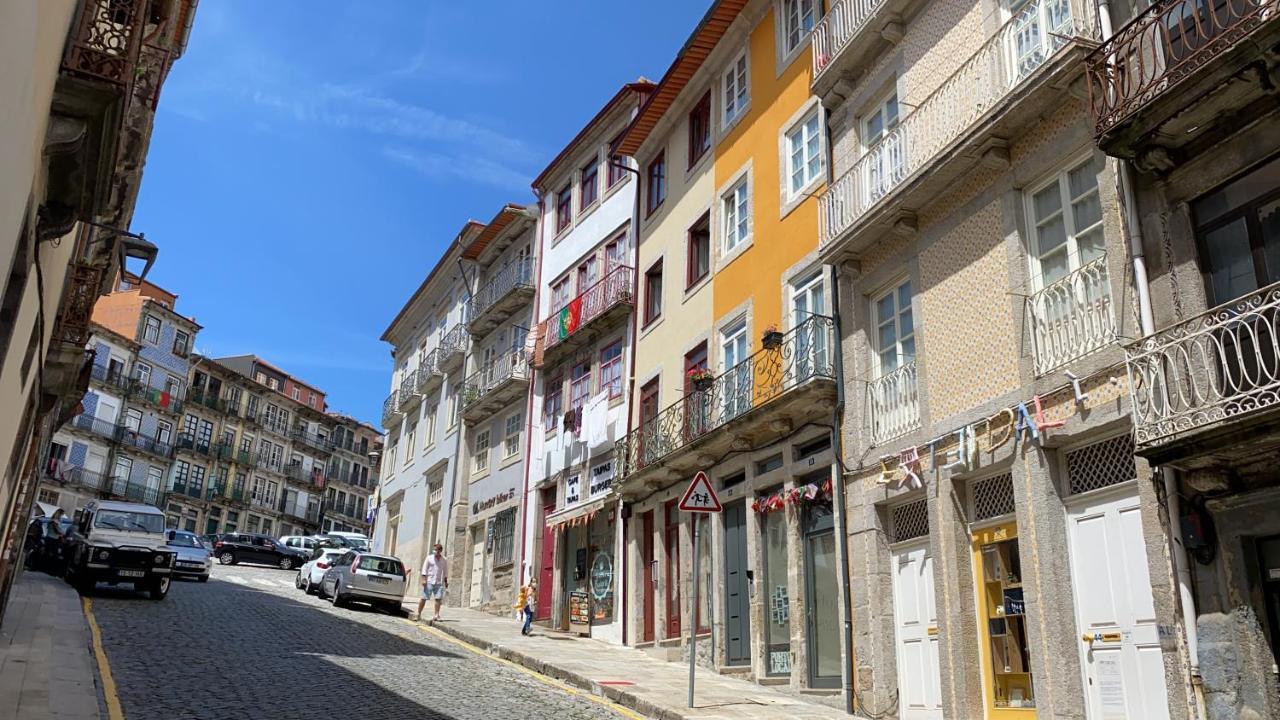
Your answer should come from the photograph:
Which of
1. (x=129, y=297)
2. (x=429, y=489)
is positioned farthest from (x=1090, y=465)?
(x=129, y=297)

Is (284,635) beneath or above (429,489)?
beneath

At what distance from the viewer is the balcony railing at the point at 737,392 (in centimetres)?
1500

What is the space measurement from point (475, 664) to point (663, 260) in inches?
399

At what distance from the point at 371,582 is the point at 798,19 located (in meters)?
15.2

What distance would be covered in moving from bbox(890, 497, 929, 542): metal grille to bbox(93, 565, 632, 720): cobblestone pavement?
437cm

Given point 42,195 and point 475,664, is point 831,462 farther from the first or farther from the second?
point 42,195

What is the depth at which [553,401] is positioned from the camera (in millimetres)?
Answer: 26156

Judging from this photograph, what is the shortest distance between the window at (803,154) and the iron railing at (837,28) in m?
0.86

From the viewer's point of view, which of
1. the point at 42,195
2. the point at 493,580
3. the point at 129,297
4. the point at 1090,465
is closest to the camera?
the point at 42,195

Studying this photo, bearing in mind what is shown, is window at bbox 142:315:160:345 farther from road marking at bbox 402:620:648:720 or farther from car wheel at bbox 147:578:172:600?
road marking at bbox 402:620:648:720

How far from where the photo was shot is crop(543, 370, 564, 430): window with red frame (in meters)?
25.7

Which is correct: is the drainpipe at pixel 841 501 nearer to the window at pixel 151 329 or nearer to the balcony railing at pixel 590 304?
the balcony railing at pixel 590 304

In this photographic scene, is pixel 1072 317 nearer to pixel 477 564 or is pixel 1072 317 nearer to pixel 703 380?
pixel 703 380

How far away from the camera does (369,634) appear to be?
57.3 ft
